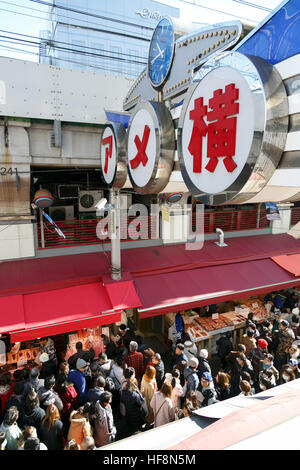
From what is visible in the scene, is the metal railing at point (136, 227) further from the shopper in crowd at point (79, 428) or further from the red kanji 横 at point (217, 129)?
the red kanji 横 at point (217, 129)

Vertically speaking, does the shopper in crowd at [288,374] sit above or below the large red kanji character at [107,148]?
below

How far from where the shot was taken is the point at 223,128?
114 inches

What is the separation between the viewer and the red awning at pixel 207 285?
25.9ft

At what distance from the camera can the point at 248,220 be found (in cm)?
1222

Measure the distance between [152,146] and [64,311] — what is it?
453 cm

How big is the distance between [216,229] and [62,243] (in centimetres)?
554

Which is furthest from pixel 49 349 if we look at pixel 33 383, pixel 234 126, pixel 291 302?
pixel 291 302

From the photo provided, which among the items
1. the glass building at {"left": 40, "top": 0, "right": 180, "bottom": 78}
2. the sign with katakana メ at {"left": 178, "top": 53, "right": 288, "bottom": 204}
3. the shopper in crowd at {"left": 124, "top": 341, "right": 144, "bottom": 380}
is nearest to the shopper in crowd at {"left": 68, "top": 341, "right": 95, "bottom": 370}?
the shopper in crowd at {"left": 124, "top": 341, "right": 144, "bottom": 380}

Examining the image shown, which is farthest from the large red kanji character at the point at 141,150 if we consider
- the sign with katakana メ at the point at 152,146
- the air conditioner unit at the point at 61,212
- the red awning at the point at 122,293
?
the air conditioner unit at the point at 61,212

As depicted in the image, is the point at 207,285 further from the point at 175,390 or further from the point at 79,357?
the point at 79,357

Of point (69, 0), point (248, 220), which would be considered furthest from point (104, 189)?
point (69, 0)

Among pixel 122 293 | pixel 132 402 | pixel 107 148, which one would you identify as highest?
pixel 107 148

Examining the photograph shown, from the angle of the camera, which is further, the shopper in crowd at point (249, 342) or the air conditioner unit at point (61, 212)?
the air conditioner unit at point (61, 212)

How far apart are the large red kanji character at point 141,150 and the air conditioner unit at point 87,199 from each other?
8.26m
